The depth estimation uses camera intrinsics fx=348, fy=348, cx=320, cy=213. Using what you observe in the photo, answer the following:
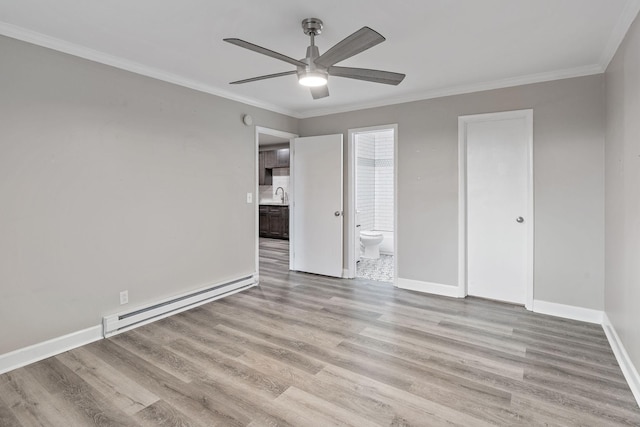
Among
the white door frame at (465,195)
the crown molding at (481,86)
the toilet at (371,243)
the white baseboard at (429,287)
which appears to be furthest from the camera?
the toilet at (371,243)

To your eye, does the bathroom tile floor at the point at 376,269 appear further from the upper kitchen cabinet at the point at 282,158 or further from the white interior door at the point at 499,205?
the upper kitchen cabinet at the point at 282,158

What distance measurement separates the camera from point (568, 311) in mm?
3457

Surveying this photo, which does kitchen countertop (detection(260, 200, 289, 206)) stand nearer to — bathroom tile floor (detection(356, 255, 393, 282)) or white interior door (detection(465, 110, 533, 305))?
bathroom tile floor (detection(356, 255, 393, 282))

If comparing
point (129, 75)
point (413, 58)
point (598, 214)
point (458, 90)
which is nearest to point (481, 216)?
point (598, 214)

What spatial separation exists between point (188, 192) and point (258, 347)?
185 cm

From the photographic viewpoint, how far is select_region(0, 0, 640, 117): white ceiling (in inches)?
87.9

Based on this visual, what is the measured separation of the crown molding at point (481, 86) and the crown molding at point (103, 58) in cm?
157

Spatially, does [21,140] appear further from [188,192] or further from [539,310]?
[539,310]

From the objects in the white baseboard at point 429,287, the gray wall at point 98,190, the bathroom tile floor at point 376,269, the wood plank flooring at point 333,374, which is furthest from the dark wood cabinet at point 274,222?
the wood plank flooring at point 333,374

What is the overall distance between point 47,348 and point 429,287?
3.81m

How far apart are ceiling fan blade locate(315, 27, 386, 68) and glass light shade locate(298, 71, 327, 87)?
69 mm

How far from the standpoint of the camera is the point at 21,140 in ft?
8.34

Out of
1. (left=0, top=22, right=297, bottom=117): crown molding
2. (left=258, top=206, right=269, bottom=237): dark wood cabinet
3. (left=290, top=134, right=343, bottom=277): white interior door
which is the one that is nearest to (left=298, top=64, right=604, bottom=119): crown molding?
(left=290, top=134, right=343, bottom=277): white interior door

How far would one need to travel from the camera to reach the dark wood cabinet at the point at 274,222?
841 cm
